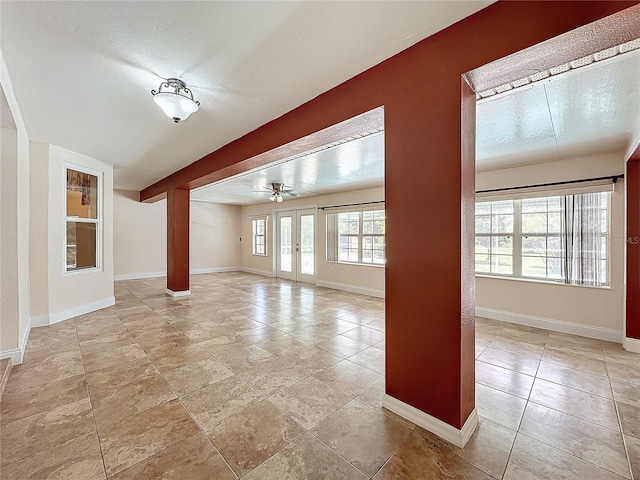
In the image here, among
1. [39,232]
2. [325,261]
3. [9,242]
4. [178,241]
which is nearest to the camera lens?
[9,242]

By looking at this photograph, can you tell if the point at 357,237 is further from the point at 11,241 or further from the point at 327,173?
the point at 11,241

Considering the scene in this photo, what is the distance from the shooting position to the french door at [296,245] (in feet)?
24.2

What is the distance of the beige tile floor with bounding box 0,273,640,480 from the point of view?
1.45 meters

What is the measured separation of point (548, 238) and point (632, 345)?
4.88 ft

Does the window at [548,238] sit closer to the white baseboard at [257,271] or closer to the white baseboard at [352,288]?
the white baseboard at [352,288]

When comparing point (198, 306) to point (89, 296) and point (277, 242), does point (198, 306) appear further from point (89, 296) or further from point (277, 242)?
point (277, 242)

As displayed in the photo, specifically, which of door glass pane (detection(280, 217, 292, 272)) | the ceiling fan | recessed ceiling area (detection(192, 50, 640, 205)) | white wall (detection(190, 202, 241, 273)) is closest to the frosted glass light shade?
recessed ceiling area (detection(192, 50, 640, 205))

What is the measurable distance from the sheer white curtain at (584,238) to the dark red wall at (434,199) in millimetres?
A: 3038

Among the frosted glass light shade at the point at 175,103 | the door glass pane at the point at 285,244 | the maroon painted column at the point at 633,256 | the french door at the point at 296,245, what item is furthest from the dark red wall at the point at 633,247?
the door glass pane at the point at 285,244

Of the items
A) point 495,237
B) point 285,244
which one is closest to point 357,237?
point 285,244

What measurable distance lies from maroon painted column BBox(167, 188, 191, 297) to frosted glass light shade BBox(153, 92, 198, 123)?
352 cm

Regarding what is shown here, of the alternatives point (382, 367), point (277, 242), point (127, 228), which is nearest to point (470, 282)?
point (382, 367)

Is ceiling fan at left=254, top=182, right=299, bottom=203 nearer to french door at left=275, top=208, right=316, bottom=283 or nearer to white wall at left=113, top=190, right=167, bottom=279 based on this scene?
french door at left=275, top=208, right=316, bottom=283

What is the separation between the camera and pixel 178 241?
5.43m
